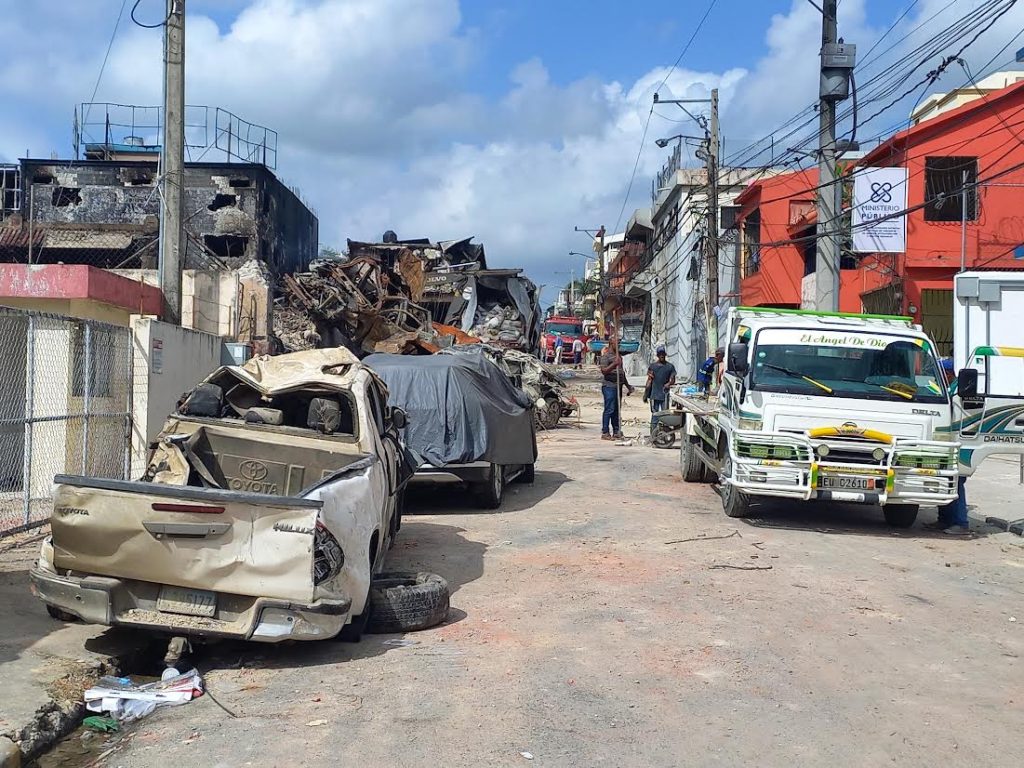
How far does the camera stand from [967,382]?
11.2 metres

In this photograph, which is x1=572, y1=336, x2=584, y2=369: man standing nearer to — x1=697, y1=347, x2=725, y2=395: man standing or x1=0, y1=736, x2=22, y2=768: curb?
x1=697, y1=347, x2=725, y2=395: man standing

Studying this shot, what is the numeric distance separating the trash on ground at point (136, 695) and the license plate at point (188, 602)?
373 mm

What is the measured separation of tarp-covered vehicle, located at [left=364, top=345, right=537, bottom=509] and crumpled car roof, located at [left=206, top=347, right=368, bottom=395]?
2841 mm

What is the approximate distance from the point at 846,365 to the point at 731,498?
2049 mm

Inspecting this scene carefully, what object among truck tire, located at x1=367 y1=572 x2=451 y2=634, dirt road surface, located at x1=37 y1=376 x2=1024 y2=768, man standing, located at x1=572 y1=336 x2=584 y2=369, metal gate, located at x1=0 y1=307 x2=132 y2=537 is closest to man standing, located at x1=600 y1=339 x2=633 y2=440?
dirt road surface, located at x1=37 y1=376 x2=1024 y2=768

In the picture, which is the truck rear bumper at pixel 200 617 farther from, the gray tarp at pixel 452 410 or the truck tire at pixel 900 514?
the truck tire at pixel 900 514

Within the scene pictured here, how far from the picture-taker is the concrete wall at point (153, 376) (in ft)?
40.8

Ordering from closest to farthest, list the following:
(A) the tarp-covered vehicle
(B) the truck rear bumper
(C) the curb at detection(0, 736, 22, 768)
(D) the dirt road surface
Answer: (C) the curb at detection(0, 736, 22, 768) → (D) the dirt road surface → (B) the truck rear bumper → (A) the tarp-covered vehicle

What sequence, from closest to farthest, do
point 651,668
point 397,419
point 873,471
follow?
point 651,668
point 397,419
point 873,471

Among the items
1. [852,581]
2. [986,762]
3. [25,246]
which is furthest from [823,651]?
[25,246]

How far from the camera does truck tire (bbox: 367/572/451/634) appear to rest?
22.4 ft

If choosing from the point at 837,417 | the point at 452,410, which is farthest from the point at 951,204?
the point at 452,410

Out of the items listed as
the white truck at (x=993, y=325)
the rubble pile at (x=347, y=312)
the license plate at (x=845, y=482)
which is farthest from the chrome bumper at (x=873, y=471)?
the rubble pile at (x=347, y=312)

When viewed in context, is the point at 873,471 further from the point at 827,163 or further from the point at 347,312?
the point at 347,312
